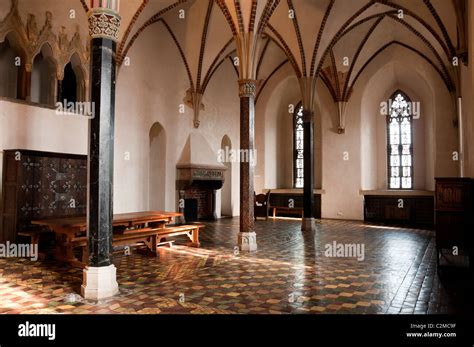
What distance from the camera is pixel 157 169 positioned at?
531 inches

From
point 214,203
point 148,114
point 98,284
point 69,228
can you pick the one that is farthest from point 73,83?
point 98,284

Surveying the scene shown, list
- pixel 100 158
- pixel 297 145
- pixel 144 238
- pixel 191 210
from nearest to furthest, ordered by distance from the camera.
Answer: pixel 100 158, pixel 144 238, pixel 191 210, pixel 297 145

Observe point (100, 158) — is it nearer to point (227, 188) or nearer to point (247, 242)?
point (247, 242)

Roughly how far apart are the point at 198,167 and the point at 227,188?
3.04 m

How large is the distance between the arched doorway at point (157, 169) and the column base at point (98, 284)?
822 cm

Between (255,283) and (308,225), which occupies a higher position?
(308,225)

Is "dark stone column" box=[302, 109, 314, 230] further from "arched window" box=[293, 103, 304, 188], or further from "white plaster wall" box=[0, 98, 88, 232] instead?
"white plaster wall" box=[0, 98, 88, 232]

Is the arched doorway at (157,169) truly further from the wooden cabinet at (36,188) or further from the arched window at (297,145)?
the arched window at (297,145)

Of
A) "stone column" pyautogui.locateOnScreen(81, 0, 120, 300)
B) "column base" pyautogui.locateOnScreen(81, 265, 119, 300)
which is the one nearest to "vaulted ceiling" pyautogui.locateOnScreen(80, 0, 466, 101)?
"stone column" pyautogui.locateOnScreen(81, 0, 120, 300)

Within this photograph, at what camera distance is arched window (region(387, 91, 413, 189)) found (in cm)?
1560

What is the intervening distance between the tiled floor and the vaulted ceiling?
5460mm
